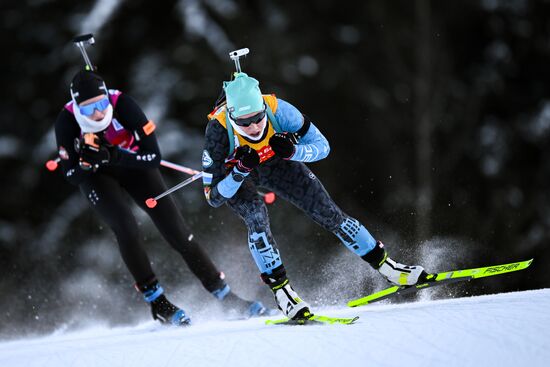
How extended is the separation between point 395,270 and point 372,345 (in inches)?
46.2

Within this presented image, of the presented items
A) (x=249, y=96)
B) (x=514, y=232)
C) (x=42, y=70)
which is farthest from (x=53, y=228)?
(x=249, y=96)

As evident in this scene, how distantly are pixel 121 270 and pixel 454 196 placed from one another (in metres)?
5.55

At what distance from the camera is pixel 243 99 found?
418 cm

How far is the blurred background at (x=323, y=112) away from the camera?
39.1 feet

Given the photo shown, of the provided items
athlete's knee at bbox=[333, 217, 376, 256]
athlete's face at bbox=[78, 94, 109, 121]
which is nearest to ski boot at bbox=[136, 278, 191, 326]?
athlete's face at bbox=[78, 94, 109, 121]

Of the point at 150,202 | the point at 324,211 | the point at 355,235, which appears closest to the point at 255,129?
the point at 324,211

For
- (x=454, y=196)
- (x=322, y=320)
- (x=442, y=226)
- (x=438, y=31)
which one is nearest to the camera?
(x=322, y=320)

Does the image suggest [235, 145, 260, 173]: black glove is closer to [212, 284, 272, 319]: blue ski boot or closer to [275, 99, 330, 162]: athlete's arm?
[275, 99, 330, 162]: athlete's arm

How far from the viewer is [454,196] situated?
41.0ft

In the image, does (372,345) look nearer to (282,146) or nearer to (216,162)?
(282,146)

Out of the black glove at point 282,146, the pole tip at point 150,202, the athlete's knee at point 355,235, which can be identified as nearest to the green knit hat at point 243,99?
the black glove at point 282,146

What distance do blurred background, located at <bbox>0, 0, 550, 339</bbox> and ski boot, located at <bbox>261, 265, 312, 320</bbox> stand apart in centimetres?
652

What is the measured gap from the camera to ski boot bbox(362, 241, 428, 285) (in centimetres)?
460

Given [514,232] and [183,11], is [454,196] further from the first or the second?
[183,11]
